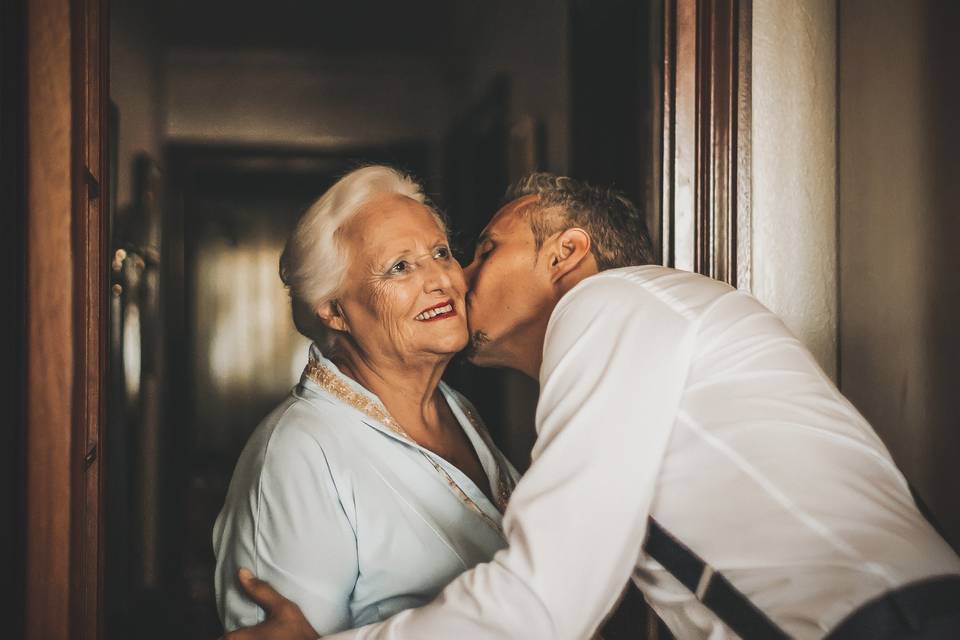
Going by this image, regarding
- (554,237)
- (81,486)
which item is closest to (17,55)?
(81,486)

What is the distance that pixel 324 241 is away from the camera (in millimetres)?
1431

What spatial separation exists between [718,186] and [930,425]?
0.66 metres

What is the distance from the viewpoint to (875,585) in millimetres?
898

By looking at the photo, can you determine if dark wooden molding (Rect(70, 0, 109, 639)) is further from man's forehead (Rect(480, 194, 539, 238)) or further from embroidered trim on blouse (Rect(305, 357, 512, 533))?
man's forehead (Rect(480, 194, 539, 238))

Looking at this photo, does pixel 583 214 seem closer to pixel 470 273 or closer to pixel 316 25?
pixel 470 273

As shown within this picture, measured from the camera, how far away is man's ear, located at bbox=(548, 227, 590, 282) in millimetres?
1500

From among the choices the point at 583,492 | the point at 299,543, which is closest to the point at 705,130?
the point at 583,492

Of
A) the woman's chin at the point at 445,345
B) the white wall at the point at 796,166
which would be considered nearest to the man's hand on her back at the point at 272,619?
the woman's chin at the point at 445,345

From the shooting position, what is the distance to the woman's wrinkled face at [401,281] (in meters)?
1.45

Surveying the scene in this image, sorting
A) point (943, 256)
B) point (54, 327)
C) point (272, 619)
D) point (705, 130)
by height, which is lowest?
point (272, 619)

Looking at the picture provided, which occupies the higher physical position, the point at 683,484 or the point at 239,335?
the point at 239,335

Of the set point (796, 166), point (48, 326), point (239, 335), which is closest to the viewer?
point (48, 326)

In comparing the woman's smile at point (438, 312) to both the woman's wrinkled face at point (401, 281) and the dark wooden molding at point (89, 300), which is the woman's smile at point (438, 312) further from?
the dark wooden molding at point (89, 300)

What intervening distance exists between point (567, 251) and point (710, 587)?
72 cm
